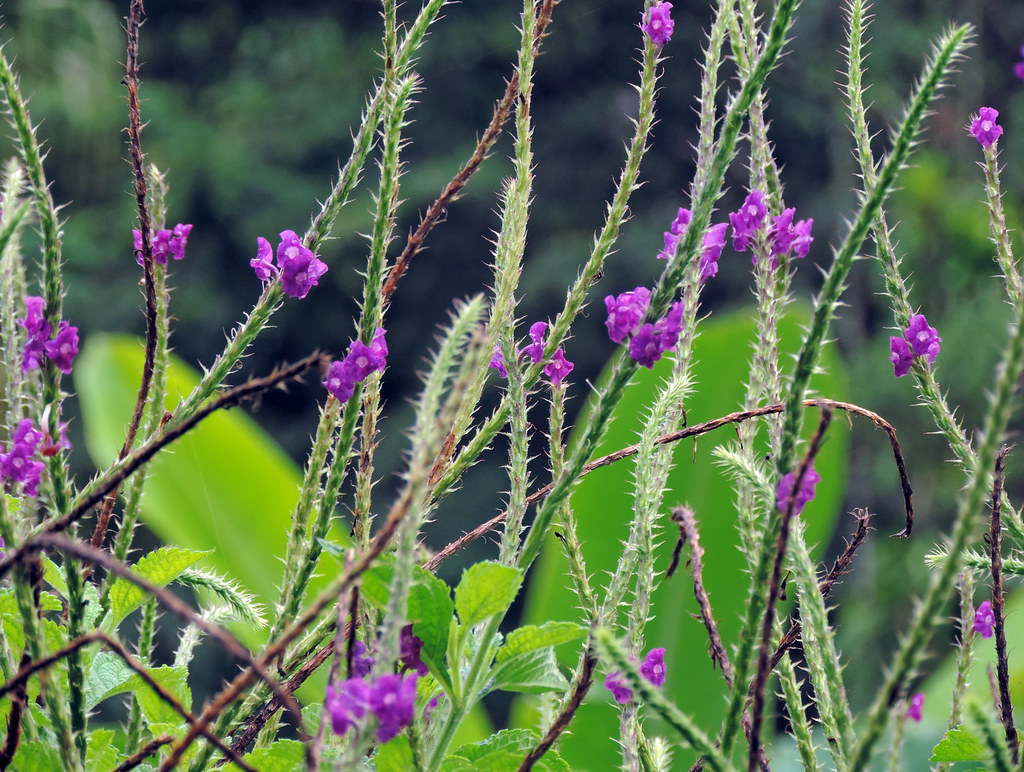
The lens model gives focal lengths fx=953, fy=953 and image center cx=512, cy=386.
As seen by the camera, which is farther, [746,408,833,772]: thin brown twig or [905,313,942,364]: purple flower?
[905,313,942,364]: purple flower

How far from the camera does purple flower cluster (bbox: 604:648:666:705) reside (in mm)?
377

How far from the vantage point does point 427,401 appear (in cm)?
29

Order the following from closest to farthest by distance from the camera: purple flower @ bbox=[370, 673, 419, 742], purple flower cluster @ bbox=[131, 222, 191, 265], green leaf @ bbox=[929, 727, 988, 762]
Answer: purple flower @ bbox=[370, 673, 419, 742] < green leaf @ bbox=[929, 727, 988, 762] < purple flower cluster @ bbox=[131, 222, 191, 265]

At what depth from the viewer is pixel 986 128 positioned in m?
0.50

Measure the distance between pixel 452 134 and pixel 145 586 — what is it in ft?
32.7

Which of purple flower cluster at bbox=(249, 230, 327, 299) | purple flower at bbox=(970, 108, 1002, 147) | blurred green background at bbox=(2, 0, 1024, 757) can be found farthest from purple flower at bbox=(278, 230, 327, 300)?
blurred green background at bbox=(2, 0, 1024, 757)

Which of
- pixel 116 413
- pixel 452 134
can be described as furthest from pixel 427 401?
pixel 452 134

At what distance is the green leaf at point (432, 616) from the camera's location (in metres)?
0.33

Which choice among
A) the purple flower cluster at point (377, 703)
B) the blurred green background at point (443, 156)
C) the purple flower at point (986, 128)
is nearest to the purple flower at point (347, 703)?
the purple flower cluster at point (377, 703)

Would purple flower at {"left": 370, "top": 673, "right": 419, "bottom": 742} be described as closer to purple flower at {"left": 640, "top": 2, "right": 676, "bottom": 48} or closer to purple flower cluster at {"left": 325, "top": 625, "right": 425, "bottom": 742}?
purple flower cluster at {"left": 325, "top": 625, "right": 425, "bottom": 742}

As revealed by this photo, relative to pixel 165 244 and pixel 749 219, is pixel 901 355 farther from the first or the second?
pixel 165 244

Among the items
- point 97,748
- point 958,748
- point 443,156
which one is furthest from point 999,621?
point 443,156

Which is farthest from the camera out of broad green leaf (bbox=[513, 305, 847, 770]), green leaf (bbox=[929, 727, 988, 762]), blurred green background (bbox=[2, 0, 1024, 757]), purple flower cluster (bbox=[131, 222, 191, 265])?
blurred green background (bbox=[2, 0, 1024, 757])

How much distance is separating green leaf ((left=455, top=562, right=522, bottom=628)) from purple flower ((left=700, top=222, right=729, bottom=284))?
16cm
